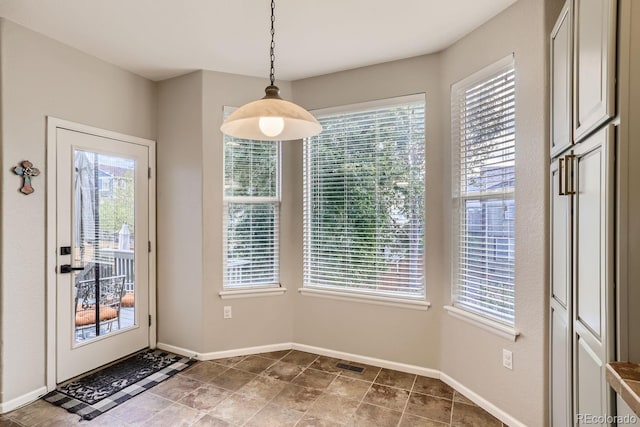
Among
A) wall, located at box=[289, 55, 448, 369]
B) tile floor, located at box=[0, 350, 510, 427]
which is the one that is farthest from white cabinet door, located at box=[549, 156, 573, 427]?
wall, located at box=[289, 55, 448, 369]

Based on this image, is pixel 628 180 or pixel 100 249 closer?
pixel 628 180

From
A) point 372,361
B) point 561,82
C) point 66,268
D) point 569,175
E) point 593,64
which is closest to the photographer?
point 593,64

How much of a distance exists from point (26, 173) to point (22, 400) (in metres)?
1.62

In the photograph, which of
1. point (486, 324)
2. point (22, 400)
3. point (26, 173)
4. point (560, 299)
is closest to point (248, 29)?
point (26, 173)

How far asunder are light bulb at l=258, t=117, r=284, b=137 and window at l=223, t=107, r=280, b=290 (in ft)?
5.12

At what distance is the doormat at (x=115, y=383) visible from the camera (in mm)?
2406

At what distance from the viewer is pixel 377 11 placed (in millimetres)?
2244

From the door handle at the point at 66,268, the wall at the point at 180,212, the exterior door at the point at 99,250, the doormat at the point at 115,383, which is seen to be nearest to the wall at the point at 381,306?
the wall at the point at 180,212

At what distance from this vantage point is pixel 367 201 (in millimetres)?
3072

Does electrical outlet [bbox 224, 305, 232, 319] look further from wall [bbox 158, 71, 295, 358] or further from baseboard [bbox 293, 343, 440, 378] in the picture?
baseboard [bbox 293, 343, 440, 378]

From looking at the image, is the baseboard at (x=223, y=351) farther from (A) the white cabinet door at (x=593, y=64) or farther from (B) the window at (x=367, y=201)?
(A) the white cabinet door at (x=593, y=64)

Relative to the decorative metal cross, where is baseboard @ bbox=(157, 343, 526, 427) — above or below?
below

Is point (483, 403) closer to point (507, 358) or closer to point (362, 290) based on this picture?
point (507, 358)

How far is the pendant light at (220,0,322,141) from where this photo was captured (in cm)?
149
